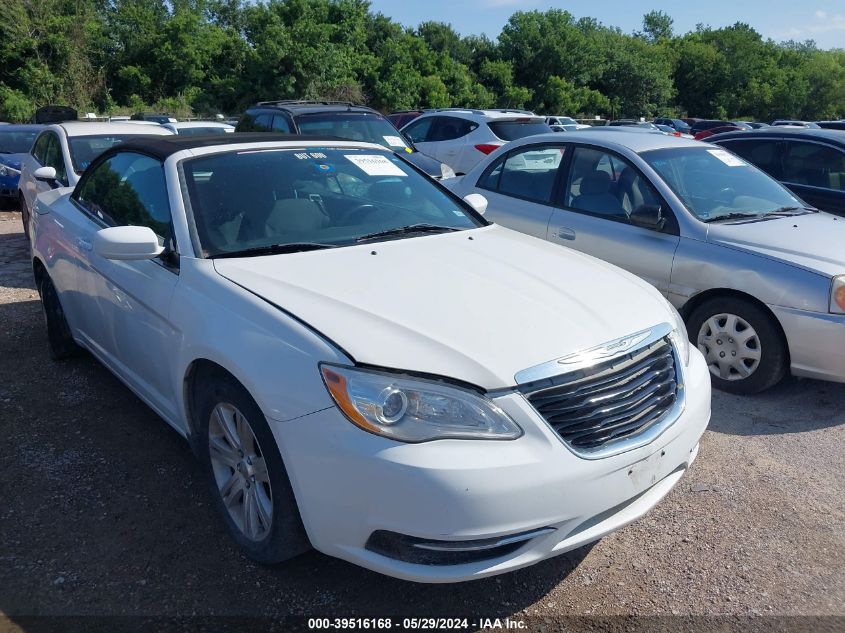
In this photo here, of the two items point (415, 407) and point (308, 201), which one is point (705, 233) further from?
point (415, 407)

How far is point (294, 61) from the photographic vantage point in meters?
37.5

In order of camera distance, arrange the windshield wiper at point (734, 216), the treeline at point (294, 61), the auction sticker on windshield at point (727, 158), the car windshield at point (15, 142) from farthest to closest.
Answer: the treeline at point (294, 61) → the car windshield at point (15, 142) → the auction sticker on windshield at point (727, 158) → the windshield wiper at point (734, 216)

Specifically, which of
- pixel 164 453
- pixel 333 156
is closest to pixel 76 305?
pixel 164 453

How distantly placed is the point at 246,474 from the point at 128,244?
1.13m

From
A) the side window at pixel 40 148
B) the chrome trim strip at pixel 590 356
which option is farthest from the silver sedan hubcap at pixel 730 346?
the side window at pixel 40 148

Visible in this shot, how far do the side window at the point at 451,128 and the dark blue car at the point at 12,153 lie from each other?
680 cm

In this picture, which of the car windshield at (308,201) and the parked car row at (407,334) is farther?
the car windshield at (308,201)

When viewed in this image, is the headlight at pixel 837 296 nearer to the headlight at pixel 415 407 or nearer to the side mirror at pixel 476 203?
the side mirror at pixel 476 203

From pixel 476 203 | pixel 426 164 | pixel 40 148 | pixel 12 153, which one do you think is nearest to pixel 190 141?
pixel 476 203

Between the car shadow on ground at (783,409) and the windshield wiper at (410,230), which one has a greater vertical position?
the windshield wiper at (410,230)

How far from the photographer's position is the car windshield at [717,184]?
203 inches

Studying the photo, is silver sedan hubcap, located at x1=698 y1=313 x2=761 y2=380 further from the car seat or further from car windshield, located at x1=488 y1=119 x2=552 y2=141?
car windshield, located at x1=488 y1=119 x2=552 y2=141

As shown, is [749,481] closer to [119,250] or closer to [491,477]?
[491,477]

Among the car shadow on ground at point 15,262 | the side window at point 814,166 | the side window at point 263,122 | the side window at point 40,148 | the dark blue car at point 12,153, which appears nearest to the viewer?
the side window at point 814,166
